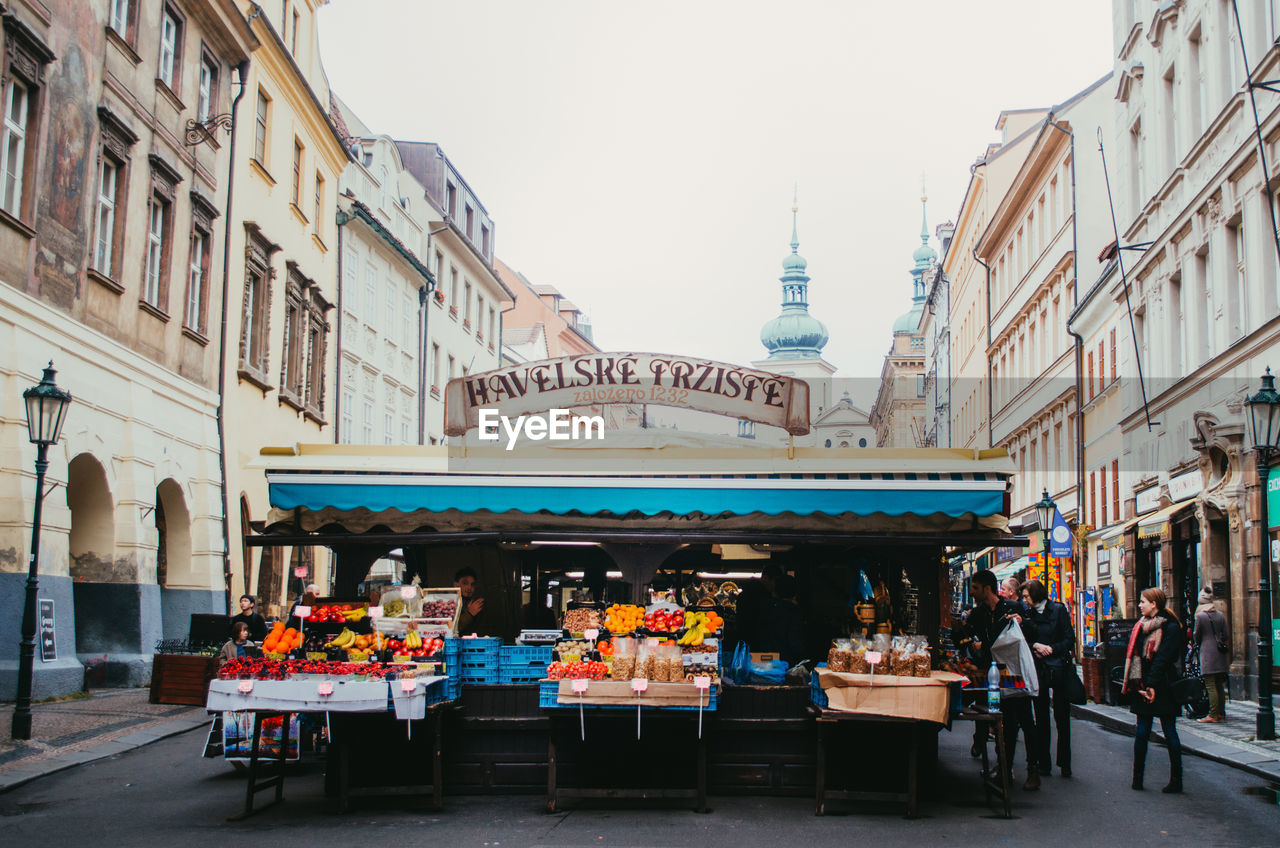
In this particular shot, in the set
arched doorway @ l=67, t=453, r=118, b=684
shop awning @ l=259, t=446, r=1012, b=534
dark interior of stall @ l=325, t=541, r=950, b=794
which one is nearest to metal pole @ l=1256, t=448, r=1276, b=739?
dark interior of stall @ l=325, t=541, r=950, b=794

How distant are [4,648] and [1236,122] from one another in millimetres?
19360

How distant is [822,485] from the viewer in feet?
35.8

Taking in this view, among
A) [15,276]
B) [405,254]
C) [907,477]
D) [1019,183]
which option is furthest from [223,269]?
[1019,183]

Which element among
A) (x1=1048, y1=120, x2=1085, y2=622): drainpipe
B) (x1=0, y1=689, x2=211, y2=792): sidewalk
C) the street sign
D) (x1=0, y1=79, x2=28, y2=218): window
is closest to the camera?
(x1=0, y1=689, x2=211, y2=792): sidewalk

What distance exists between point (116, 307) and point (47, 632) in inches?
203

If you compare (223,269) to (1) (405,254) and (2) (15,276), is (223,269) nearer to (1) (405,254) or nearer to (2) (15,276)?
(2) (15,276)

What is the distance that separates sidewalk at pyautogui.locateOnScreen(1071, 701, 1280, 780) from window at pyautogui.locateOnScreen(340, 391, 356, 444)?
2095cm

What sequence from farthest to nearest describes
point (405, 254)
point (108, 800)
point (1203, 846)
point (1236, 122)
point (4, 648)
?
1. point (405, 254)
2. point (1236, 122)
3. point (4, 648)
4. point (108, 800)
5. point (1203, 846)

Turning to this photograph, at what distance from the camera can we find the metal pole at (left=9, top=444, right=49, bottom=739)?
1369 cm

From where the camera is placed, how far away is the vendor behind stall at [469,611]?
12297mm

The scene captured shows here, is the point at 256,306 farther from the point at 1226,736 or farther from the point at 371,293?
the point at 1226,736

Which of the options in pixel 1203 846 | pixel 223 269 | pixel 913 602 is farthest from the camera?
pixel 223 269

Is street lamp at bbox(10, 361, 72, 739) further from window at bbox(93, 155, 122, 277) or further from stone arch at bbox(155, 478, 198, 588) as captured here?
stone arch at bbox(155, 478, 198, 588)

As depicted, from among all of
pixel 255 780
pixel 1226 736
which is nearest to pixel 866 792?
pixel 255 780
